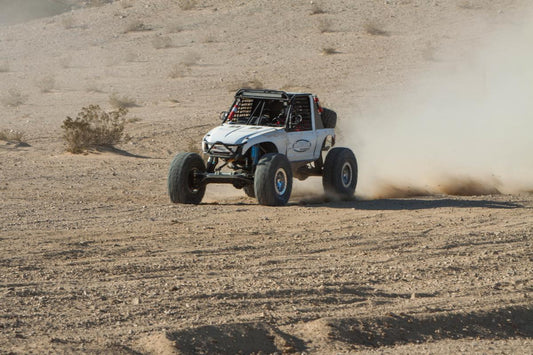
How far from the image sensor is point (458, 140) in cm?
2034

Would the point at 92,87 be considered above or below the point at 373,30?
below

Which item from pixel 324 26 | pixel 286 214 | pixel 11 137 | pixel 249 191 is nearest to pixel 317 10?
pixel 324 26

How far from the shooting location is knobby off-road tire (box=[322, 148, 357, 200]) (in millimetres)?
14836

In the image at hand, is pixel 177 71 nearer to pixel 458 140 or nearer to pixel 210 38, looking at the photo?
pixel 210 38

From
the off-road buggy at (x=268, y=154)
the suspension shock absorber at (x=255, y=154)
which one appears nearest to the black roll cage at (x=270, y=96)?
the off-road buggy at (x=268, y=154)

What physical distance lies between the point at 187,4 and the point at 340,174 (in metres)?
28.6

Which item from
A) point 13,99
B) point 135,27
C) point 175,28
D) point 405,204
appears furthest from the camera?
point 135,27

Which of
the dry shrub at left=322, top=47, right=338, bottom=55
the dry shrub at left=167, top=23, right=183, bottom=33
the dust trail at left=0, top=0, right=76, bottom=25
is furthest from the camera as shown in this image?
the dust trail at left=0, top=0, right=76, bottom=25

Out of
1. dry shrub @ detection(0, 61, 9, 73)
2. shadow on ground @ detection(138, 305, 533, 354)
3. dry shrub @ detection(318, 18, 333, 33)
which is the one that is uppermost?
dry shrub @ detection(318, 18, 333, 33)

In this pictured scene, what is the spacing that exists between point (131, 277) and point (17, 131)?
597 inches

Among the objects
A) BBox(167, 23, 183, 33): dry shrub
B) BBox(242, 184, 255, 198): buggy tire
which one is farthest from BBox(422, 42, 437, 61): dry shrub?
BBox(242, 184, 255, 198): buggy tire

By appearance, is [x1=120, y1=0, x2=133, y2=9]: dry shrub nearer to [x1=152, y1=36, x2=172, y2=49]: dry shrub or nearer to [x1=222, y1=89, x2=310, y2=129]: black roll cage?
[x1=152, y1=36, x2=172, y2=49]: dry shrub

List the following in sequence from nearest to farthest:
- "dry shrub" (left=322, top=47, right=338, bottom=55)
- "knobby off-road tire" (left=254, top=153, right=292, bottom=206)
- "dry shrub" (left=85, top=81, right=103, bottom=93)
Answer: "knobby off-road tire" (left=254, top=153, right=292, bottom=206), "dry shrub" (left=85, top=81, right=103, bottom=93), "dry shrub" (left=322, top=47, right=338, bottom=55)

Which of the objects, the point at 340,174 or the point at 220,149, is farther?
the point at 340,174
